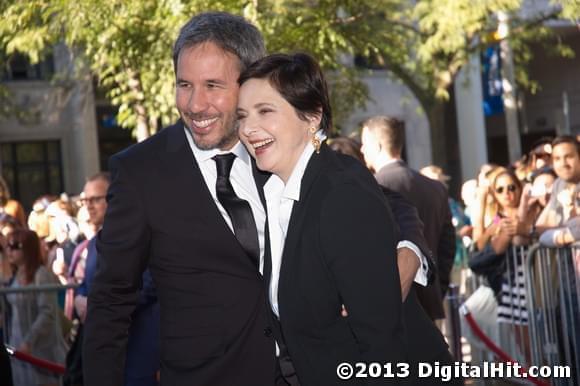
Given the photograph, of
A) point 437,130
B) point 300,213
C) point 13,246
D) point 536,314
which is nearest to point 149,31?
point 13,246

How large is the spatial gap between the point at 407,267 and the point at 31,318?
21.9 ft

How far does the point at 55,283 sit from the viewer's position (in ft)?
33.7

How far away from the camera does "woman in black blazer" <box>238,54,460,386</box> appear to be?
3.20 metres

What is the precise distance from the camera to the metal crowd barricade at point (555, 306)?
7777 millimetres

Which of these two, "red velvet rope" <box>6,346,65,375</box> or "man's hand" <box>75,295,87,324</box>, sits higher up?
"man's hand" <box>75,295,87,324</box>

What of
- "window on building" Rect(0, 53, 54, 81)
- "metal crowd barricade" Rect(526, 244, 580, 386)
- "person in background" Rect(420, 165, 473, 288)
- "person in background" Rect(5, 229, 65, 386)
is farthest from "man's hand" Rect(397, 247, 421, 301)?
"window on building" Rect(0, 53, 54, 81)

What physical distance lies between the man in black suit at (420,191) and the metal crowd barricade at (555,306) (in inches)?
27.9

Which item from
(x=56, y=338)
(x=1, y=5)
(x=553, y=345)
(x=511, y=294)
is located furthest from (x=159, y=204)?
(x=1, y=5)

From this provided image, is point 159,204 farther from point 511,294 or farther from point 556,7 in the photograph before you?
point 556,7

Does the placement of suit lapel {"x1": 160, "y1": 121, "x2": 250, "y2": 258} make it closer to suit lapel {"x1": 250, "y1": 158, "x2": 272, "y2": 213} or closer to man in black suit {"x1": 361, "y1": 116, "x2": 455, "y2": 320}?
suit lapel {"x1": 250, "y1": 158, "x2": 272, "y2": 213}

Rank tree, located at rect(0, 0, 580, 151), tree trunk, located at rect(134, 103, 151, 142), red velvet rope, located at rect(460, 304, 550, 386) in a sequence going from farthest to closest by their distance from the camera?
tree trunk, located at rect(134, 103, 151, 142), tree, located at rect(0, 0, 580, 151), red velvet rope, located at rect(460, 304, 550, 386)

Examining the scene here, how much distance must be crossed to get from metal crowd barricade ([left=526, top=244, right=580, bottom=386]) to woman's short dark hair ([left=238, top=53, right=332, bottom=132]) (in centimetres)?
450

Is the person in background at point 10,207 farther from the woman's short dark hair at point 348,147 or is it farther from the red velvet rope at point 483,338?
the woman's short dark hair at point 348,147

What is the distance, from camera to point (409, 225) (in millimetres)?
3959
